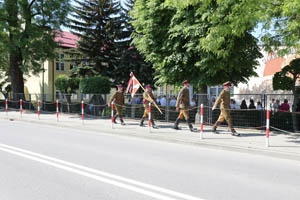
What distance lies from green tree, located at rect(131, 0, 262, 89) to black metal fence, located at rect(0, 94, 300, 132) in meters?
1.23

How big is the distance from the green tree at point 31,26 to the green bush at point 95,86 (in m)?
7.70

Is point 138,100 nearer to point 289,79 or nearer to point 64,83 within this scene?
point 289,79

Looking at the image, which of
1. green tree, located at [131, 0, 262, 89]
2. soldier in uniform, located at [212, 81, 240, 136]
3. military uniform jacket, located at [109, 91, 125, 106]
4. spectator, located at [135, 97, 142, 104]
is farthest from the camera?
spectator, located at [135, 97, 142, 104]

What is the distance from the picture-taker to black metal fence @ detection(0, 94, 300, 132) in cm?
1112

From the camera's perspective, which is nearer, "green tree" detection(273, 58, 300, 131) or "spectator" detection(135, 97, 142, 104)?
"green tree" detection(273, 58, 300, 131)

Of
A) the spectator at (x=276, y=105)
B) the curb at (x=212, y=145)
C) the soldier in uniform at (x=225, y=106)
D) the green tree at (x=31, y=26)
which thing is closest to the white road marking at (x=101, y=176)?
the curb at (x=212, y=145)

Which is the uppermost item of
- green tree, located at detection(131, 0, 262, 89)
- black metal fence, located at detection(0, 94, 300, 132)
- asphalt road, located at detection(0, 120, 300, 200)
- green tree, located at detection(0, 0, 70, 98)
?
green tree, located at detection(0, 0, 70, 98)

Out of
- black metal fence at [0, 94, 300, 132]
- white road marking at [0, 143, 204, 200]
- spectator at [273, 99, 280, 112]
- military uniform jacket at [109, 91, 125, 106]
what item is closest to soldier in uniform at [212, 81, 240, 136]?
black metal fence at [0, 94, 300, 132]

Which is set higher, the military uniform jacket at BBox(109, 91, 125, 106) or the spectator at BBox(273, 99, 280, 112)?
the military uniform jacket at BBox(109, 91, 125, 106)

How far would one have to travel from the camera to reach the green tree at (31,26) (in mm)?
22750

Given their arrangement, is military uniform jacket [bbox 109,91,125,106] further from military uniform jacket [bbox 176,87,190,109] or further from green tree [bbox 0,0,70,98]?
green tree [bbox 0,0,70,98]

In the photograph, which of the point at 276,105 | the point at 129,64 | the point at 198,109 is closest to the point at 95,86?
the point at 129,64

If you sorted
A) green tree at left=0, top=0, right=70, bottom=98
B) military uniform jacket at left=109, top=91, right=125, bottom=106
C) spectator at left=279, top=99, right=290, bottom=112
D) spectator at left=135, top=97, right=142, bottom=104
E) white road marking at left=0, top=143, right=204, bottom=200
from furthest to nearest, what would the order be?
1. green tree at left=0, top=0, right=70, bottom=98
2. spectator at left=135, top=97, right=142, bottom=104
3. military uniform jacket at left=109, top=91, right=125, bottom=106
4. spectator at left=279, top=99, right=290, bottom=112
5. white road marking at left=0, top=143, right=204, bottom=200

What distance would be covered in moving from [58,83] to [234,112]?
16.0m
